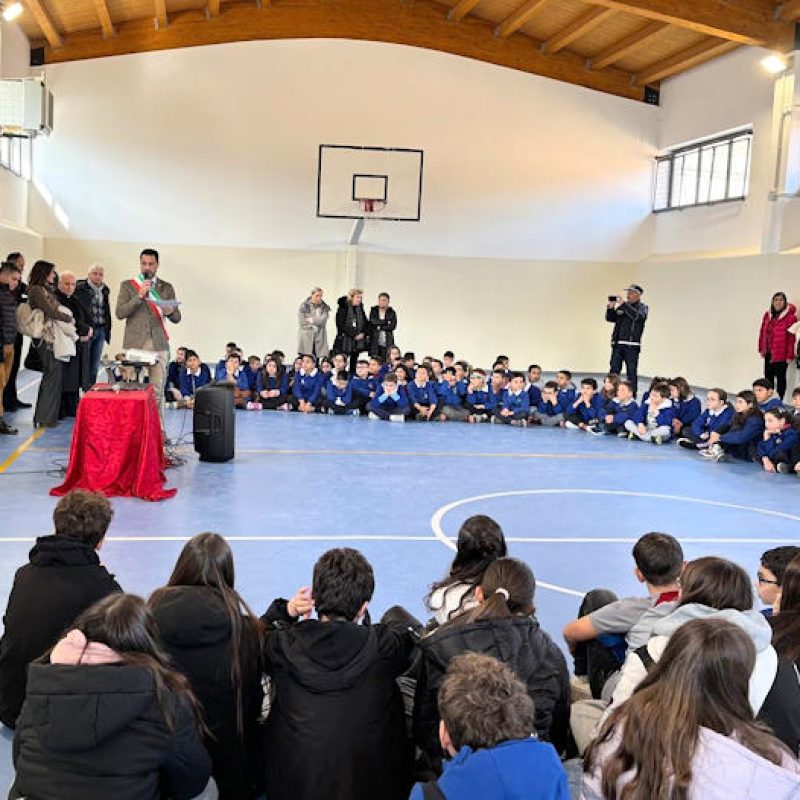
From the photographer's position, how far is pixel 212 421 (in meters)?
8.45

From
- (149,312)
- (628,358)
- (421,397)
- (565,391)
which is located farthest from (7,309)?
(628,358)

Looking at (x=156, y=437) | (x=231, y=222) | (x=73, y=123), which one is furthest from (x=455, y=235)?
(x=156, y=437)

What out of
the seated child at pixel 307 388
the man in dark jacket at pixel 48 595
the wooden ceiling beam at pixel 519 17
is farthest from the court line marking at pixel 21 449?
the wooden ceiling beam at pixel 519 17

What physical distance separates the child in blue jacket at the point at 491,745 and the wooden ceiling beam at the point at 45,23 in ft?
47.9

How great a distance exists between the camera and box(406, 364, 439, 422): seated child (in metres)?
12.2

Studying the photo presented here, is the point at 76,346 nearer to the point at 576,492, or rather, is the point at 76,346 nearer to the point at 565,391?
the point at 576,492

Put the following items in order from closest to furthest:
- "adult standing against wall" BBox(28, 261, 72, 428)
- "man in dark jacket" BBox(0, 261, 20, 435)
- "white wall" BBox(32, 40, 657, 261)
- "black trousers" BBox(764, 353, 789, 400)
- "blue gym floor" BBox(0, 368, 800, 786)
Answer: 1. "blue gym floor" BBox(0, 368, 800, 786)
2. "man in dark jacket" BBox(0, 261, 20, 435)
3. "adult standing against wall" BBox(28, 261, 72, 428)
4. "black trousers" BBox(764, 353, 789, 400)
5. "white wall" BBox(32, 40, 657, 261)

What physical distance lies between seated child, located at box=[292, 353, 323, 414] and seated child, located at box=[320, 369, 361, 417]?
5.4 inches

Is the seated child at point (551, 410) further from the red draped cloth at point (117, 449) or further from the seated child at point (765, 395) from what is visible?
the red draped cloth at point (117, 449)

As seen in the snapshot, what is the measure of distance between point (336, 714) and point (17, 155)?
52.7 ft

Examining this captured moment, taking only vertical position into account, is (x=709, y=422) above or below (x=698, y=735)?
below

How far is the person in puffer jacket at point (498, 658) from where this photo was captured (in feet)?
8.98

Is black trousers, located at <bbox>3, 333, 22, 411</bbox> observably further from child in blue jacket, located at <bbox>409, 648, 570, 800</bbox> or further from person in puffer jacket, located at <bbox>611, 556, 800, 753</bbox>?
child in blue jacket, located at <bbox>409, 648, 570, 800</bbox>

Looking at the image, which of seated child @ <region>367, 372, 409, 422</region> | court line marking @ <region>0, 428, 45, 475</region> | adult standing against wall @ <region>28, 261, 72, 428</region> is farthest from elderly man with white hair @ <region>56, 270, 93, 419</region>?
seated child @ <region>367, 372, 409, 422</region>
